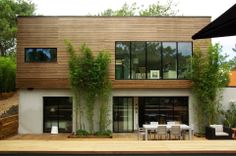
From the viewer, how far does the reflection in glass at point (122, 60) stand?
66.1 feet

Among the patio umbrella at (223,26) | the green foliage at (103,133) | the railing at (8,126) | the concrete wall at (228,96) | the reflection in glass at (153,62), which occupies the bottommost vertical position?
the green foliage at (103,133)

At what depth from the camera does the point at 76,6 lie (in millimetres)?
40156

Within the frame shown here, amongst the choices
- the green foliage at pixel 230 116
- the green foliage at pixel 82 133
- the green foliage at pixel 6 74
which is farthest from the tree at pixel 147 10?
the green foliage at pixel 82 133

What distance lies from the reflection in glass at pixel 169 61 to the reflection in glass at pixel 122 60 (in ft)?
5.84

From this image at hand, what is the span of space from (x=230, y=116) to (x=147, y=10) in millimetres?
21125

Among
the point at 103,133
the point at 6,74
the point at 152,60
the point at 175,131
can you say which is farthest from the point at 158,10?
the point at 175,131

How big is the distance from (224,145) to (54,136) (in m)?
11.7

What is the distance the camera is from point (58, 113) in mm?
20484

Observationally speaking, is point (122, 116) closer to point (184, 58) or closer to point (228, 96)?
point (184, 58)

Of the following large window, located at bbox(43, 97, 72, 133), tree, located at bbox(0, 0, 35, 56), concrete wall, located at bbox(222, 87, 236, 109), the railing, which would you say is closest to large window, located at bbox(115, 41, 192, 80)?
concrete wall, located at bbox(222, 87, 236, 109)

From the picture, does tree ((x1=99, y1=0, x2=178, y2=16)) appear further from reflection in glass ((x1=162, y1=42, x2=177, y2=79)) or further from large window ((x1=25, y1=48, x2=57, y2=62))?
large window ((x1=25, y1=48, x2=57, y2=62))

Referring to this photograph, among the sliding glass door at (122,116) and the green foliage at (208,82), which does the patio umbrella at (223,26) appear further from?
the sliding glass door at (122,116)

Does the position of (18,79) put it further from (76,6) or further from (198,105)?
(76,6)

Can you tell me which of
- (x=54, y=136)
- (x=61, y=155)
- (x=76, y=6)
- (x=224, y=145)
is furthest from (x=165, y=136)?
(x=76, y=6)
